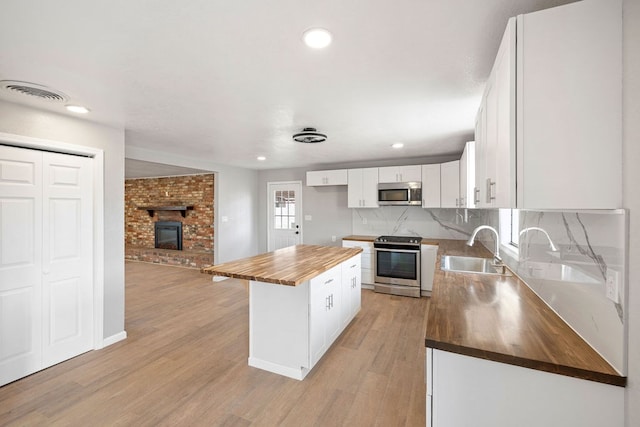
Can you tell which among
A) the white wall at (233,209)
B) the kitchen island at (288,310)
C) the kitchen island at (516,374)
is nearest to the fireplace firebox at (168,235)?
the white wall at (233,209)

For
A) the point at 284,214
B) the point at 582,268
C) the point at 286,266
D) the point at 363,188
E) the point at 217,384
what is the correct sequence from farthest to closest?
the point at 284,214
the point at 363,188
the point at 286,266
the point at 217,384
the point at 582,268

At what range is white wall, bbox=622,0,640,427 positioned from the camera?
905mm

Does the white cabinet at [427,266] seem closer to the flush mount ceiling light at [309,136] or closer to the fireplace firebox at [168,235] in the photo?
the flush mount ceiling light at [309,136]

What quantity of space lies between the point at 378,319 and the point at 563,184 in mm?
3055

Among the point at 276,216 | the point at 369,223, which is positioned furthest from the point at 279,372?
the point at 276,216

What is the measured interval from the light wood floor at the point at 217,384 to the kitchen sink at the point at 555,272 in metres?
1.24

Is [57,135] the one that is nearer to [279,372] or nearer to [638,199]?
[279,372]

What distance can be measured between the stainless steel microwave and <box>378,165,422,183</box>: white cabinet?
7 centimetres

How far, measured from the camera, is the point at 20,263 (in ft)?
8.05

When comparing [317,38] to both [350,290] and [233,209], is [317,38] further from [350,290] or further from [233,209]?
[233,209]

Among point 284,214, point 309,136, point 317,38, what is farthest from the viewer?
point 284,214

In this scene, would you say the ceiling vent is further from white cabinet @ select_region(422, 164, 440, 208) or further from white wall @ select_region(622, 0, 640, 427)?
white cabinet @ select_region(422, 164, 440, 208)

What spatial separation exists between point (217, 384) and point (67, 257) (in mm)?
1911

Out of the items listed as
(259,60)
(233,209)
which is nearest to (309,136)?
(259,60)
